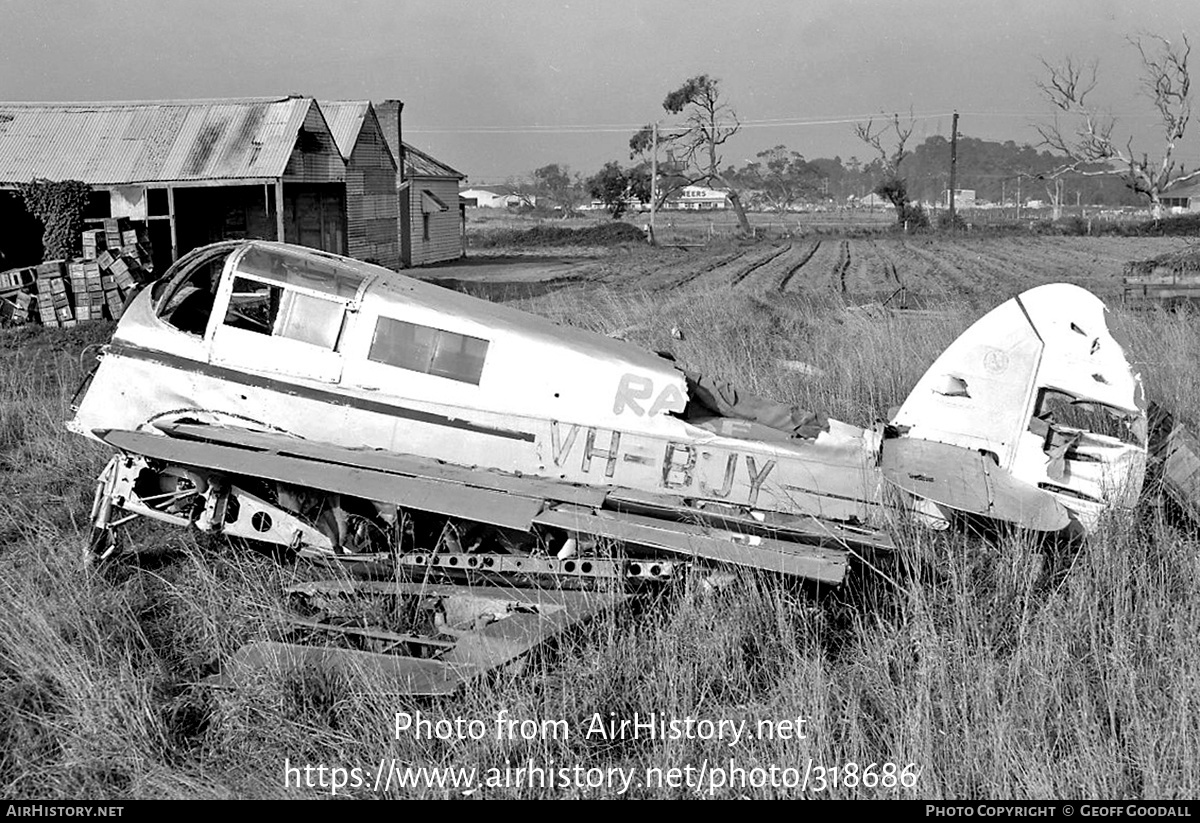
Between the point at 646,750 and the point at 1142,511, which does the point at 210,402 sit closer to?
the point at 646,750

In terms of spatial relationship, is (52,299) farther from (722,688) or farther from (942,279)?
(942,279)

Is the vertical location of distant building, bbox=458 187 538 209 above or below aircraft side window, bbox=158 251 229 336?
above

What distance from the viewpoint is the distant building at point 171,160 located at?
2706cm

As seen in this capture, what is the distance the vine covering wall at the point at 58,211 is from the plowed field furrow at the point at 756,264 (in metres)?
18.0

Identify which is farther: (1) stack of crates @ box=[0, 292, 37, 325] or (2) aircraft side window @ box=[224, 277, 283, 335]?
(1) stack of crates @ box=[0, 292, 37, 325]

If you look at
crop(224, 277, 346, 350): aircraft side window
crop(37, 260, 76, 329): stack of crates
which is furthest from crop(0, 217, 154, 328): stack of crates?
crop(224, 277, 346, 350): aircraft side window

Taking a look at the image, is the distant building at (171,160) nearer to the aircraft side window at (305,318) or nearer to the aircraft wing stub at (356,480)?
the aircraft side window at (305,318)

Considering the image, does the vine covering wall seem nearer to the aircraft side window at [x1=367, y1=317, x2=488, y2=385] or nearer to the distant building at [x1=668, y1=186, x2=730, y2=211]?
the aircraft side window at [x1=367, y1=317, x2=488, y2=385]

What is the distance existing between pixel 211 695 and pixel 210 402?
2.43 metres

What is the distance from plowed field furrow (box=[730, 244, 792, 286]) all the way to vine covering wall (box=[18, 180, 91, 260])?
58.9 ft

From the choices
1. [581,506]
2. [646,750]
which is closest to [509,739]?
[646,750]

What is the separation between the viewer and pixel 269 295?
7891 millimetres

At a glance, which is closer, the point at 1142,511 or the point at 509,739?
the point at 509,739

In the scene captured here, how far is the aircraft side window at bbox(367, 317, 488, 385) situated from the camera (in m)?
7.03
